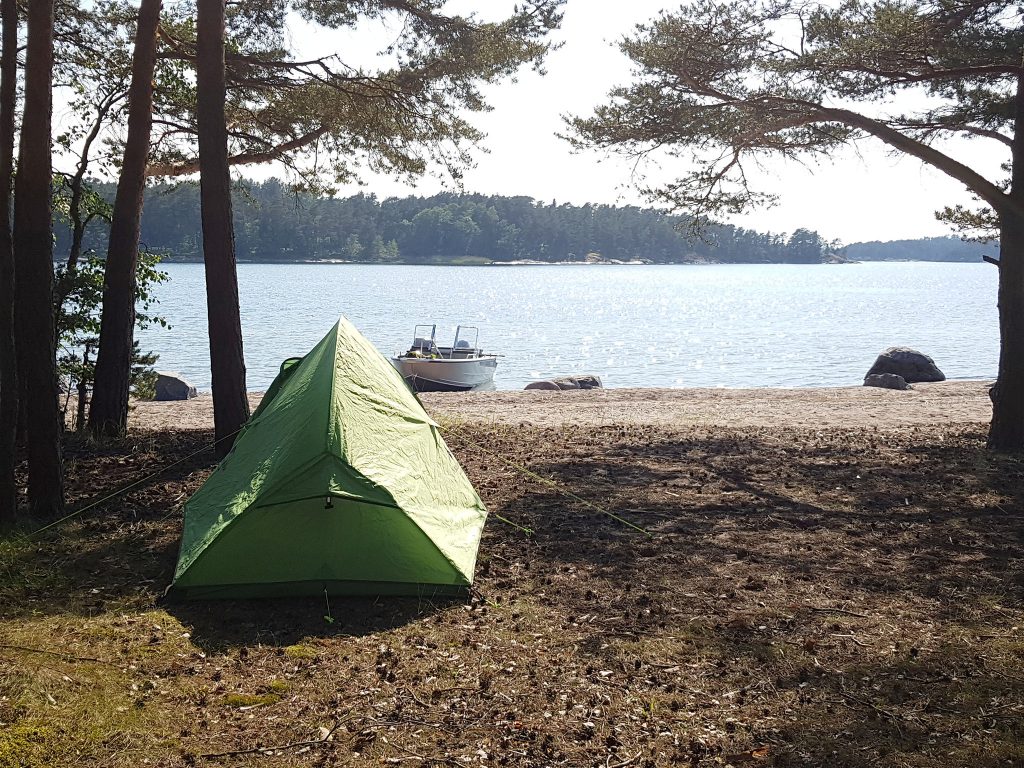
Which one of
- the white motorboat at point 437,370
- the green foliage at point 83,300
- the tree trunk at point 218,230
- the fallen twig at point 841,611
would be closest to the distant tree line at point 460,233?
the white motorboat at point 437,370

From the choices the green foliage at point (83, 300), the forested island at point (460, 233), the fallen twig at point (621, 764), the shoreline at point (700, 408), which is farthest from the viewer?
the forested island at point (460, 233)

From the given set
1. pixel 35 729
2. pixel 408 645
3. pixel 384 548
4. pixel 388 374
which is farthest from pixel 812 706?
pixel 388 374

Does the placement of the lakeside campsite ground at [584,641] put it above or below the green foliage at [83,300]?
below

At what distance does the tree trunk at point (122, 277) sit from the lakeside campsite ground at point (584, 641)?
1.63 metres

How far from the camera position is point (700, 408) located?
16.6 m

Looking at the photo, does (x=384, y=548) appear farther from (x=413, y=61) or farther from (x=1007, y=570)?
(x=413, y=61)

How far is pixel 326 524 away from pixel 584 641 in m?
1.77

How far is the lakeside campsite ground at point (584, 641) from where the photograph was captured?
384 cm

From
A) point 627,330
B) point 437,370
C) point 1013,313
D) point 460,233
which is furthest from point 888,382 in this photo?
point 460,233

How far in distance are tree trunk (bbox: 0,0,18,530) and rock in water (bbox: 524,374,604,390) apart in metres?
18.9

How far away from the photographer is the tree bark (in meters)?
10.1

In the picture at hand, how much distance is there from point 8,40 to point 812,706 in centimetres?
689

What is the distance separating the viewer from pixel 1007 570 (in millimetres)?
6199

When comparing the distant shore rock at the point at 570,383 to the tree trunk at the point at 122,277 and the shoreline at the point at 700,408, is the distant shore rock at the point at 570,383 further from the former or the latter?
the tree trunk at the point at 122,277
